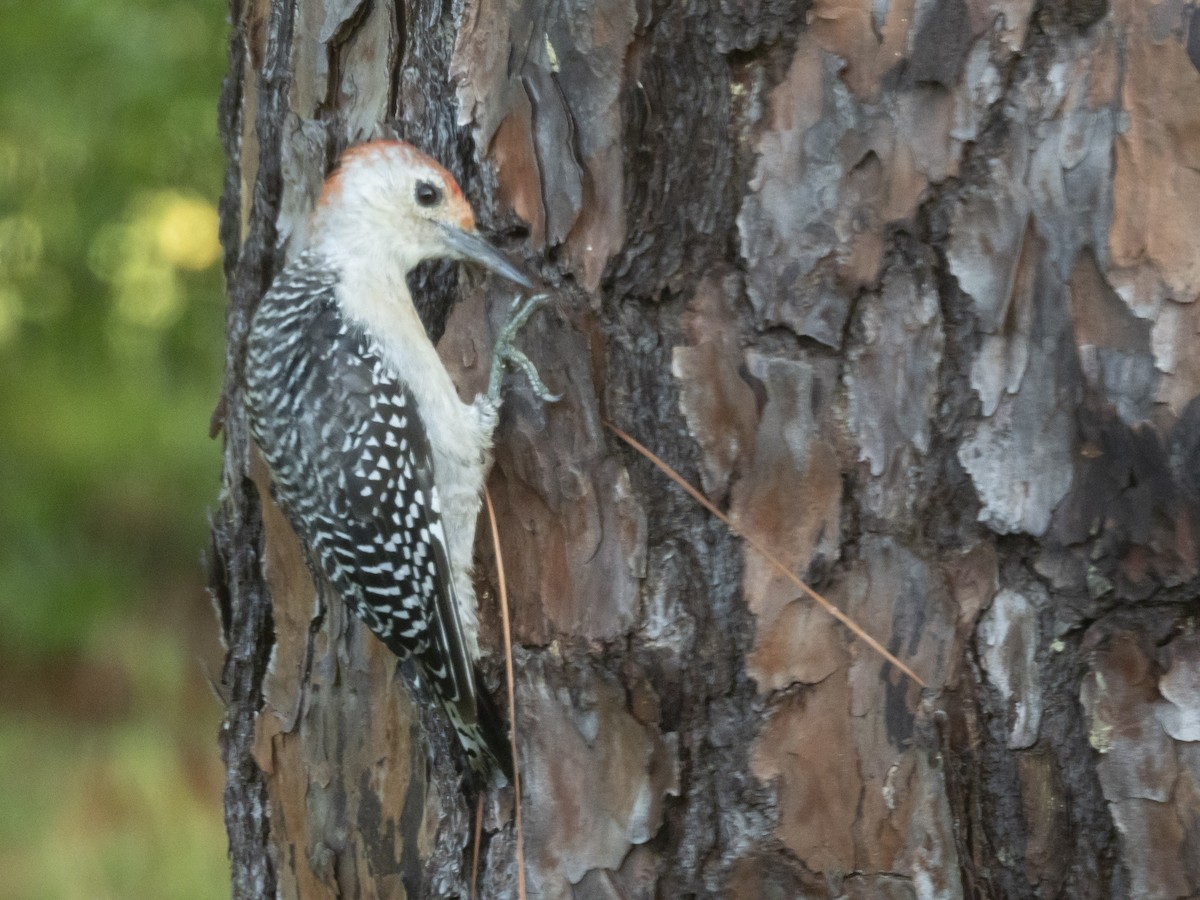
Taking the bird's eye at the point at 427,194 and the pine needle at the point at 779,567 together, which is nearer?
the pine needle at the point at 779,567

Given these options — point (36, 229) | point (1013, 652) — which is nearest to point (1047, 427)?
point (1013, 652)

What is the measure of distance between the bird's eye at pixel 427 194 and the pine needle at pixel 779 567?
0.57m

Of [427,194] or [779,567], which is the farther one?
[427,194]

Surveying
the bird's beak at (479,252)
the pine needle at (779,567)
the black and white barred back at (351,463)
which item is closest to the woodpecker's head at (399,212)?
the bird's beak at (479,252)

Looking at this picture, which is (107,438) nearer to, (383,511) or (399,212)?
(383,511)

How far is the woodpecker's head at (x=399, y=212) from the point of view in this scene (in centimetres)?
218

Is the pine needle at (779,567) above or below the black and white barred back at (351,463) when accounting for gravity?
below

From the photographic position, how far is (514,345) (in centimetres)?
217

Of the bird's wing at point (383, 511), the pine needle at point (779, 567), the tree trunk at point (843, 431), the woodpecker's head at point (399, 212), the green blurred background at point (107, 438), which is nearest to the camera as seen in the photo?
the tree trunk at point (843, 431)

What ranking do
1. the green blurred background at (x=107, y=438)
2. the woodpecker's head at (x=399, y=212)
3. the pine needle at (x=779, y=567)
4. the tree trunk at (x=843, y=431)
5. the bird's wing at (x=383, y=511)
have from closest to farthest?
the tree trunk at (x=843, y=431) → the pine needle at (x=779, y=567) → the woodpecker's head at (x=399, y=212) → the bird's wing at (x=383, y=511) → the green blurred background at (x=107, y=438)

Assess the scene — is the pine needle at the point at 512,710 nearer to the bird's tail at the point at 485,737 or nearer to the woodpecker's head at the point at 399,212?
the bird's tail at the point at 485,737

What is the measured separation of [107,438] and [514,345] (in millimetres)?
3655

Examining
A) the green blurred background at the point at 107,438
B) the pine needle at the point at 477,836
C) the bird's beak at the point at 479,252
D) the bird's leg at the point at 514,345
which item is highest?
the green blurred background at the point at 107,438

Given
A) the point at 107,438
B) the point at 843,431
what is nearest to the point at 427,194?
the point at 843,431
